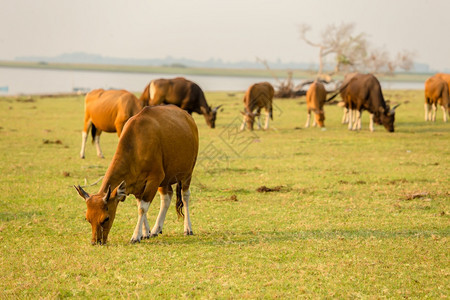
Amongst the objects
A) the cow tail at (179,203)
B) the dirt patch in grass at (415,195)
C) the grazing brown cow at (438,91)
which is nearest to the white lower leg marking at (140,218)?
the cow tail at (179,203)

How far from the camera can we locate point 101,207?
7.72 m

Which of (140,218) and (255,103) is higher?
(255,103)

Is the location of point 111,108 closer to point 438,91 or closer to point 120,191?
point 120,191

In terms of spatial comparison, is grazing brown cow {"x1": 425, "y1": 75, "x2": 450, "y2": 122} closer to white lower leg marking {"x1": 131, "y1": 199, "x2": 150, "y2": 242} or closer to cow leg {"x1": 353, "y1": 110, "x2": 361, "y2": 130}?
cow leg {"x1": 353, "y1": 110, "x2": 361, "y2": 130}

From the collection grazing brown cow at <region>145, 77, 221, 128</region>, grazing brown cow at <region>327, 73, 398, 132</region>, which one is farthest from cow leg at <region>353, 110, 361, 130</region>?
grazing brown cow at <region>145, 77, 221, 128</region>

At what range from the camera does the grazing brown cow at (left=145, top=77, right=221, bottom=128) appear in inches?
943

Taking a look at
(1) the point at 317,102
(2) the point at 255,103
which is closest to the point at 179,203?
(2) the point at 255,103

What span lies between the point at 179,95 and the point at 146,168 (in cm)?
1651

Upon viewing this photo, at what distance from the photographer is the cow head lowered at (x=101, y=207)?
25.3 ft

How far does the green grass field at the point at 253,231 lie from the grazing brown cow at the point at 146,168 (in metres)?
0.40

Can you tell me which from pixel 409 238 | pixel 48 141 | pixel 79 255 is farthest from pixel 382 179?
pixel 48 141

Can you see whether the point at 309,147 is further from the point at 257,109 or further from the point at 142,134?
the point at 142,134

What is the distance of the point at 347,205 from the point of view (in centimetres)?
1109

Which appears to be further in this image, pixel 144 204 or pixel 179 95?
pixel 179 95
